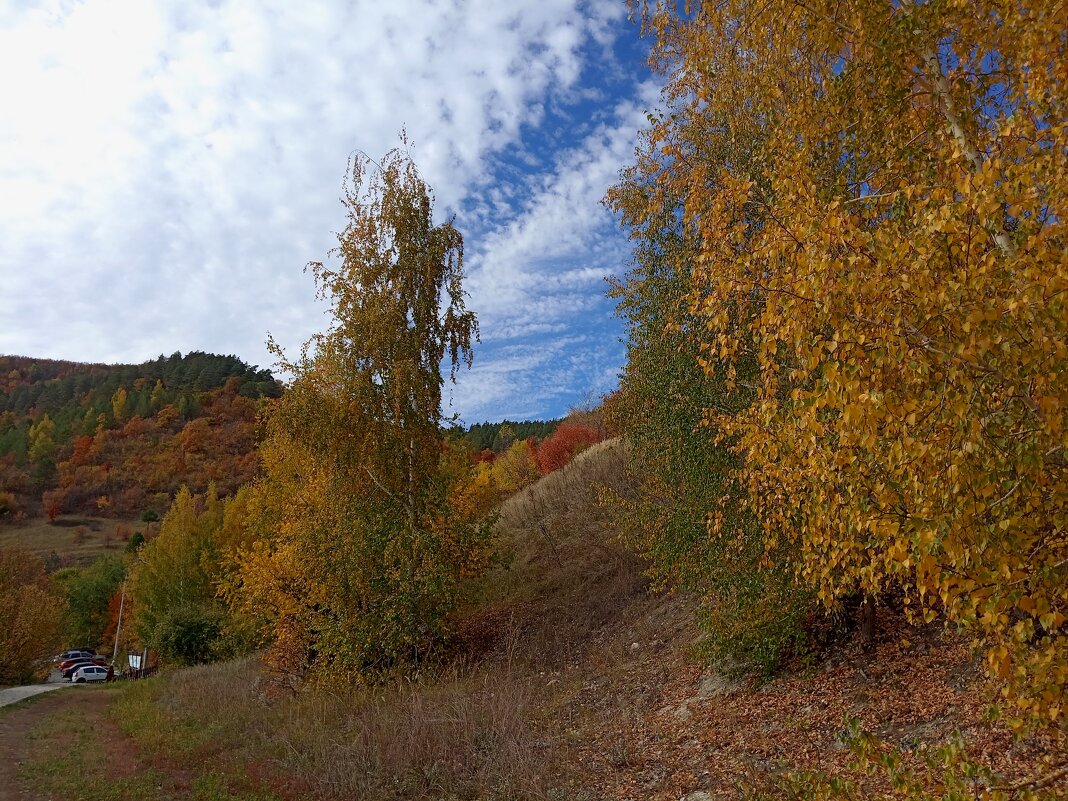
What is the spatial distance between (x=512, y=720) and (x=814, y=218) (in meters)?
9.66

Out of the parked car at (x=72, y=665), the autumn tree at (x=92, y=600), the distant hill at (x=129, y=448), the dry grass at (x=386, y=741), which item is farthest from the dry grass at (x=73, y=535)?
the dry grass at (x=386, y=741)

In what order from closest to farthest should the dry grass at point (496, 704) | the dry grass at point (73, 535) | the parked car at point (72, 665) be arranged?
the dry grass at point (496, 704)
the parked car at point (72, 665)
the dry grass at point (73, 535)

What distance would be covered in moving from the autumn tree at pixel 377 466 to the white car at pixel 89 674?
109ft

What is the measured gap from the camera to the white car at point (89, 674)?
140 ft

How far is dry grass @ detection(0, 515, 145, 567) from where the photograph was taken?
96625 mm

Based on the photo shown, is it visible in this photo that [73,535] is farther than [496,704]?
Yes

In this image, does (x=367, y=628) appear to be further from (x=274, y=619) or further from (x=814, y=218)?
(x=814, y=218)

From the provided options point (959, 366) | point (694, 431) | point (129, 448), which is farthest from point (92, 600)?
point (959, 366)

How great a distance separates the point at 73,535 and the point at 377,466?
370 feet

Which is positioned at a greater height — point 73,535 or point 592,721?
point 73,535

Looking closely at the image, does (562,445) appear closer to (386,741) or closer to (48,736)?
(48,736)

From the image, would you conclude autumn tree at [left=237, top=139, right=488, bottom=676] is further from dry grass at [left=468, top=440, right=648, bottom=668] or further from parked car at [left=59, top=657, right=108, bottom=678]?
parked car at [left=59, top=657, right=108, bottom=678]

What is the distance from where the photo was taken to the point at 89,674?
4284 cm

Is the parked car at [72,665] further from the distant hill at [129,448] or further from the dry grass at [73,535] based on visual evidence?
the dry grass at [73,535]
